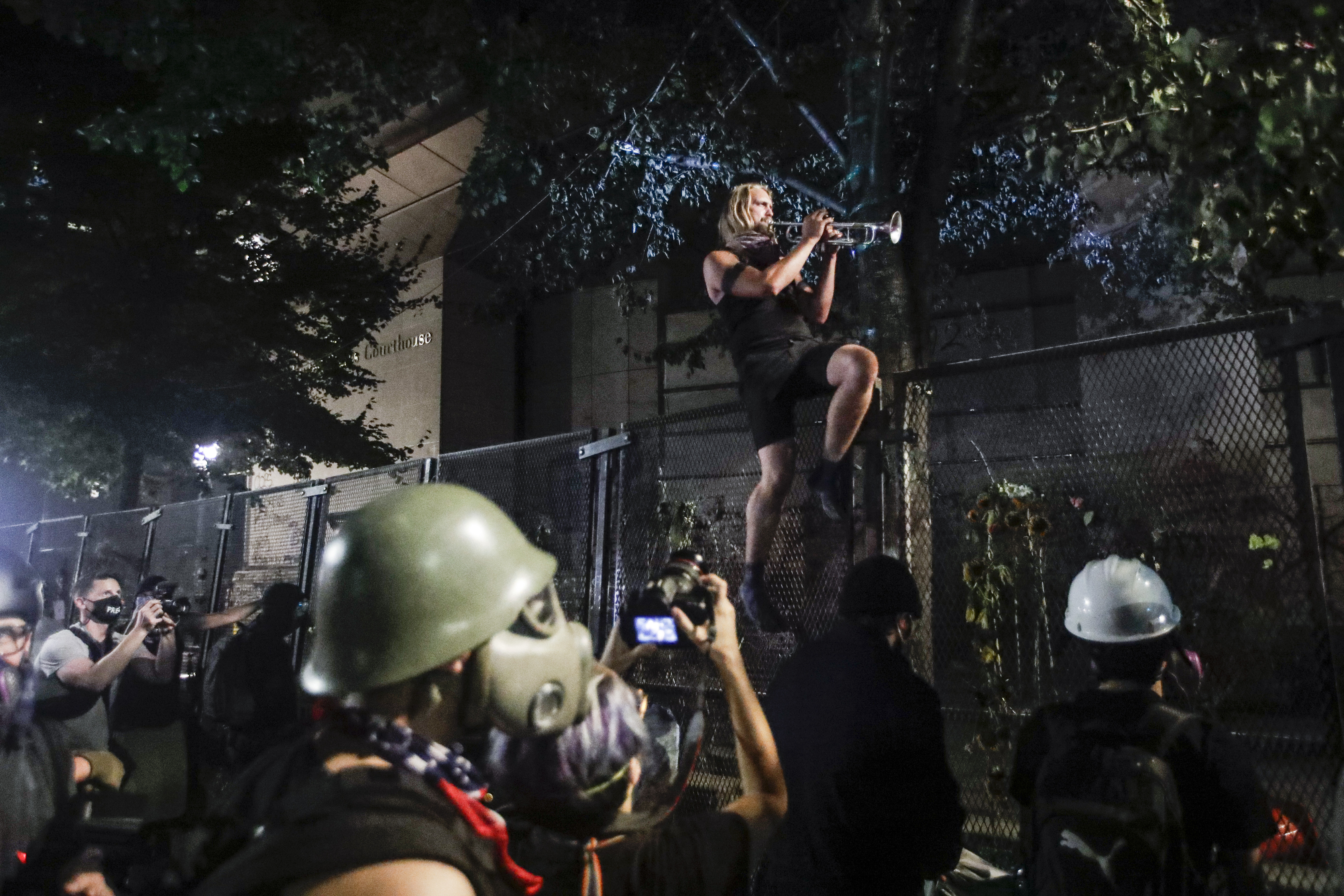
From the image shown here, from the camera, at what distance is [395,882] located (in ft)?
4.35

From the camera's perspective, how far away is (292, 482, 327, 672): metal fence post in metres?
7.67

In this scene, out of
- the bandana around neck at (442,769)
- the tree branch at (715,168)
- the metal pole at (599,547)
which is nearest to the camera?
the bandana around neck at (442,769)

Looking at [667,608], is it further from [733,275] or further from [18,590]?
[18,590]

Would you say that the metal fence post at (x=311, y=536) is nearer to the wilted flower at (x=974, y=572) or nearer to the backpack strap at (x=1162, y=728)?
the wilted flower at (x=974, y=572)

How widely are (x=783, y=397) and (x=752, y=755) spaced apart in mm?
2455

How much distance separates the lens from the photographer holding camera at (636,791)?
6.19ft

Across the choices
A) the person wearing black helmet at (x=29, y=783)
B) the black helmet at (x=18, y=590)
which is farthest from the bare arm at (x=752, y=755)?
the black helmet at (x=18, y=590)

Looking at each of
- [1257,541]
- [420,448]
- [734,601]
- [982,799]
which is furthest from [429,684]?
[420,448]

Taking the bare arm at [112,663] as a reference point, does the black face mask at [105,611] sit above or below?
above

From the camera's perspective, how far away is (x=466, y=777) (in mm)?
1592

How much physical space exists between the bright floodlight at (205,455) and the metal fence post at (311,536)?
1148 centimetres

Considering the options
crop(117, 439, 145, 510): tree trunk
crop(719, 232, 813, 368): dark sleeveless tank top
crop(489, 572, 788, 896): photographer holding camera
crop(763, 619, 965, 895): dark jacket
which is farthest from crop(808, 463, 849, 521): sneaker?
crop(117, 439, 145, 510): tree trunk

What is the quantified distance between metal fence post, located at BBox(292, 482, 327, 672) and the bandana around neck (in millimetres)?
6303

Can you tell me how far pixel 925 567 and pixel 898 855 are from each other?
1595 millimetres
